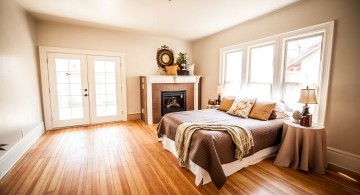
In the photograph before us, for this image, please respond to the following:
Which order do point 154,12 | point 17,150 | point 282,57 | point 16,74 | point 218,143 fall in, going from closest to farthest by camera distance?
point 218,143 → point 17,150 → point 16,74 → point 282,57 → point 154,12

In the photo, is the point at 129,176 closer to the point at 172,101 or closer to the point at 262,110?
the point at 262,110

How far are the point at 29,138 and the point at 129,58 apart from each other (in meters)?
2.94

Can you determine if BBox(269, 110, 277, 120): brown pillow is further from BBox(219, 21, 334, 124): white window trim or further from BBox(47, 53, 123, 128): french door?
BBox(47, 53, 123, 128): french door

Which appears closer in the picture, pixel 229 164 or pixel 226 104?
pixel 229 164

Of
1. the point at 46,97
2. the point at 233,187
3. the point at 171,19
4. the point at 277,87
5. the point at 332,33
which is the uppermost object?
the point at 171,19

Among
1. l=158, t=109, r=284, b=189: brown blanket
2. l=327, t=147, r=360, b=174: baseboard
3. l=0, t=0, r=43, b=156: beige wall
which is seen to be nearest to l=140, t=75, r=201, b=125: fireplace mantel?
l=158, t=109, r=284, b=189: brown blanket

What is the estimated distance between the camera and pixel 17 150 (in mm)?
2566

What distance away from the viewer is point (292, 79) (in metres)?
3.06

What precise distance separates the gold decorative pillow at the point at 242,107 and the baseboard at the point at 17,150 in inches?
144

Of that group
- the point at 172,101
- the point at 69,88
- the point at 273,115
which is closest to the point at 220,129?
the point at 273,115

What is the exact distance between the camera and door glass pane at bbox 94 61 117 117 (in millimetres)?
4461

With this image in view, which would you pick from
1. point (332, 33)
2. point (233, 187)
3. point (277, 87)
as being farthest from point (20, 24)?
point (332, 33)

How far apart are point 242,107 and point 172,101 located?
235cm

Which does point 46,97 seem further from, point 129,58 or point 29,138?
point 129,58
